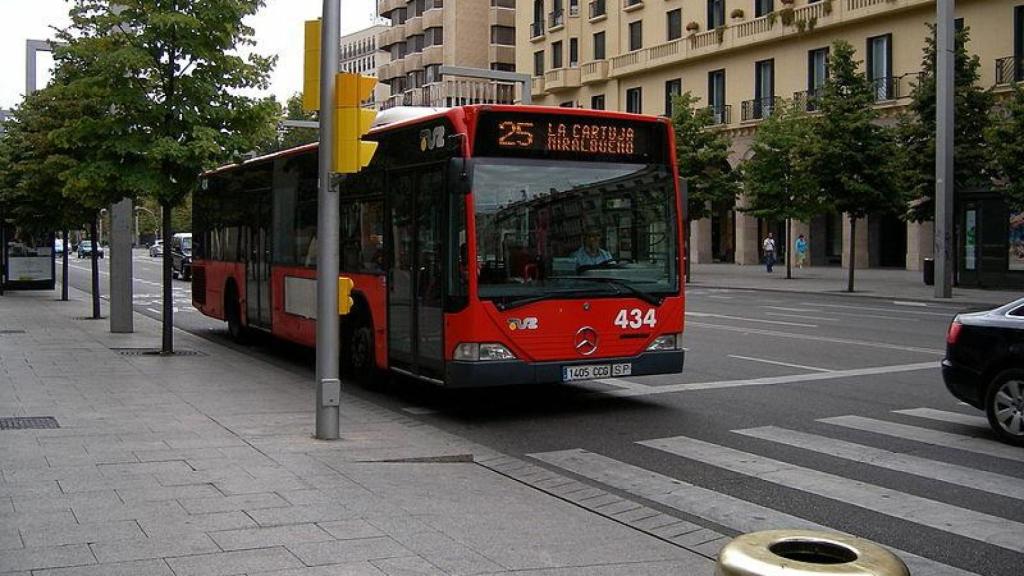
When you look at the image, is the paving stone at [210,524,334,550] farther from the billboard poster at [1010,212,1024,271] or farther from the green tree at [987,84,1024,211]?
the billboard poster at [1010,212,1024,271]

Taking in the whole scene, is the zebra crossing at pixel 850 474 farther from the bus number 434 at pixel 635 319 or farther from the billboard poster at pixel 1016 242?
the billboard poster at pixel 1016 242

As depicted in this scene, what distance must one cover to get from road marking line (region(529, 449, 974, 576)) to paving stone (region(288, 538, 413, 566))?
7.07 feet

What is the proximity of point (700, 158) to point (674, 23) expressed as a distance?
1365 centimetres

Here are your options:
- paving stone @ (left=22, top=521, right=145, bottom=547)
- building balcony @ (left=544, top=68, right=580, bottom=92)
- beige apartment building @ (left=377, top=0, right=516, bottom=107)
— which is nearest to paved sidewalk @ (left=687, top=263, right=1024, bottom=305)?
building balcony @ (left=544, top=68, right=580, bottom=92)

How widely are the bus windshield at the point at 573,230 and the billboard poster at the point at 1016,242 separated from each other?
24157mm

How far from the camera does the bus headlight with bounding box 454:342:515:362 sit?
9844 mm


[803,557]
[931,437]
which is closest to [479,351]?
[931,437]

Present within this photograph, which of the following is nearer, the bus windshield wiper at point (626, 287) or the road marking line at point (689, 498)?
the road marking line at point (689, 498)

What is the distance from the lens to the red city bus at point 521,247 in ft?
32.5

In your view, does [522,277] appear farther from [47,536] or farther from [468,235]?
[47,536]

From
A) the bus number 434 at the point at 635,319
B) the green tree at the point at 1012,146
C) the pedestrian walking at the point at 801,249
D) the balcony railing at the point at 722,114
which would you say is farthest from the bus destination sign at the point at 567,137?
the balcony railing at the point at 722,114

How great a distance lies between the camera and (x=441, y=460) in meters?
8.29

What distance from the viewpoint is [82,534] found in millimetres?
5734

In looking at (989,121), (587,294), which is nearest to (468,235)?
(587,294)
